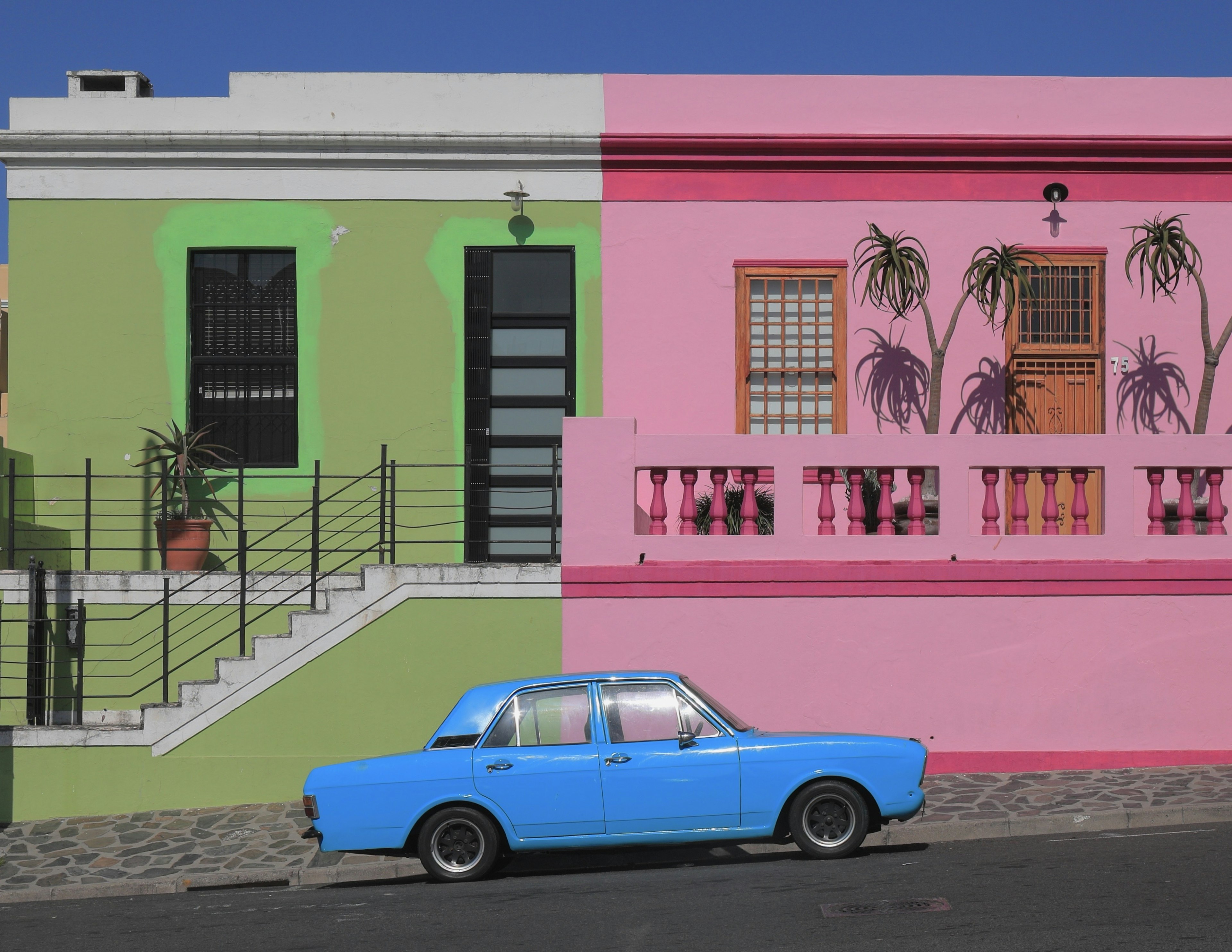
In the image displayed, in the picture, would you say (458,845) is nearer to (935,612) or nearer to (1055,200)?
(935,612)

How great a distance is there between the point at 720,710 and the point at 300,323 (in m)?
7.20

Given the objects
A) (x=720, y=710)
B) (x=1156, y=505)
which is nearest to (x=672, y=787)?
(x=720, y=710)

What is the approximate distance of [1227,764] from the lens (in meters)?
11.5

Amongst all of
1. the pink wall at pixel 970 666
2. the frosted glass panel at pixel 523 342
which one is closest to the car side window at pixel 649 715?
the pink wall at pixel 970 666

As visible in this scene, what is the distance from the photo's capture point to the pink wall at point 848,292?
1424 centimetres

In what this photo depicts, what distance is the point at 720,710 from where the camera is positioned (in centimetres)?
911

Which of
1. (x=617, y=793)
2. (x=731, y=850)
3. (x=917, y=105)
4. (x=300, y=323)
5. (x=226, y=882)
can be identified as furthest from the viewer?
(x=917, y=105)

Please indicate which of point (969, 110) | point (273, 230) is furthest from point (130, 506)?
point (969, 110)

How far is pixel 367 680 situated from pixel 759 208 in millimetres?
6450

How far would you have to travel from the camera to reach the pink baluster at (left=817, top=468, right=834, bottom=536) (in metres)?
11.7

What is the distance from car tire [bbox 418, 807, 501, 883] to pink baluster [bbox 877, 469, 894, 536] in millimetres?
4660

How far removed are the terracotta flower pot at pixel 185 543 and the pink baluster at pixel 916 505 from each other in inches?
267

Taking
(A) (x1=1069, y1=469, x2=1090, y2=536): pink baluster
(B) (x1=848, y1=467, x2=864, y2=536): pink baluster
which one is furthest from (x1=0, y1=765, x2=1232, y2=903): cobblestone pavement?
(B) (x1=848, y1=467, x2=864, y2=536): pink baluster

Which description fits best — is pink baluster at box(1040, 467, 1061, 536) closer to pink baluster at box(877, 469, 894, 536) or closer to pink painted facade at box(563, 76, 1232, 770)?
pink painted facade at box(563, 76, 1232, 770)
